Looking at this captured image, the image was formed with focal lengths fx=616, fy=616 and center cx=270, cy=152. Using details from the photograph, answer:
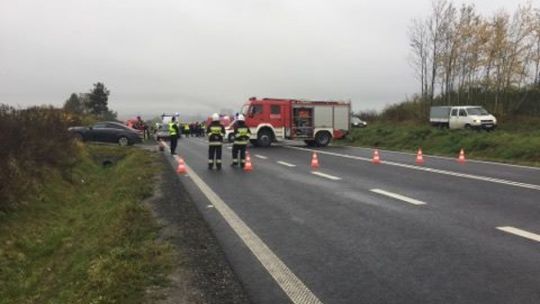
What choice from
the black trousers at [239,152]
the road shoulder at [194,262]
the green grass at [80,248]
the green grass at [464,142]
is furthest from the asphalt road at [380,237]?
the green grass at [464,142]

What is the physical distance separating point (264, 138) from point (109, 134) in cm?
870

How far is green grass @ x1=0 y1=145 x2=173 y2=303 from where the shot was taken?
19.3 feet

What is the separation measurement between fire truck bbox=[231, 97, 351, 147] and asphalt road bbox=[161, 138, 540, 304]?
1815cm

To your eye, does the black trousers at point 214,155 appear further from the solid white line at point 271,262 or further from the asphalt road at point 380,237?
the solid white line at point 271,262

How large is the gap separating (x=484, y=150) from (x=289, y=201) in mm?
18617

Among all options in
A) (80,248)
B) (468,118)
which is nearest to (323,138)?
(468,118)

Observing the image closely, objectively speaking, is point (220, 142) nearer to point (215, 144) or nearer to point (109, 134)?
point (215, 144)

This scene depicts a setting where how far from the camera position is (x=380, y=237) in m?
7.83

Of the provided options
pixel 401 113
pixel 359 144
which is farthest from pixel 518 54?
pixel 359 144

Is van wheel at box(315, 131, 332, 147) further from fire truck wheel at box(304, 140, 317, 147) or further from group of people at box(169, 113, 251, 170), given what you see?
group of people at box(169, 113, 251, 170)

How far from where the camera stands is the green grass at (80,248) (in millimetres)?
5887

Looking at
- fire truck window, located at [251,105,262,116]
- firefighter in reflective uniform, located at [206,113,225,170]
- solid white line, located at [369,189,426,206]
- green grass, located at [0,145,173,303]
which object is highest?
fire truck window, located at [251,105,262,116]

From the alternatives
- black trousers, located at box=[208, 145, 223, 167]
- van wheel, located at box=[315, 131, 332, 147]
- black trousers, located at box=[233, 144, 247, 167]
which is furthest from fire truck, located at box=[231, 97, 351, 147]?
black trousers, located at box=[208, 145, 223, 167]

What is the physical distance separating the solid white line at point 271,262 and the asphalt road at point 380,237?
1 cm
